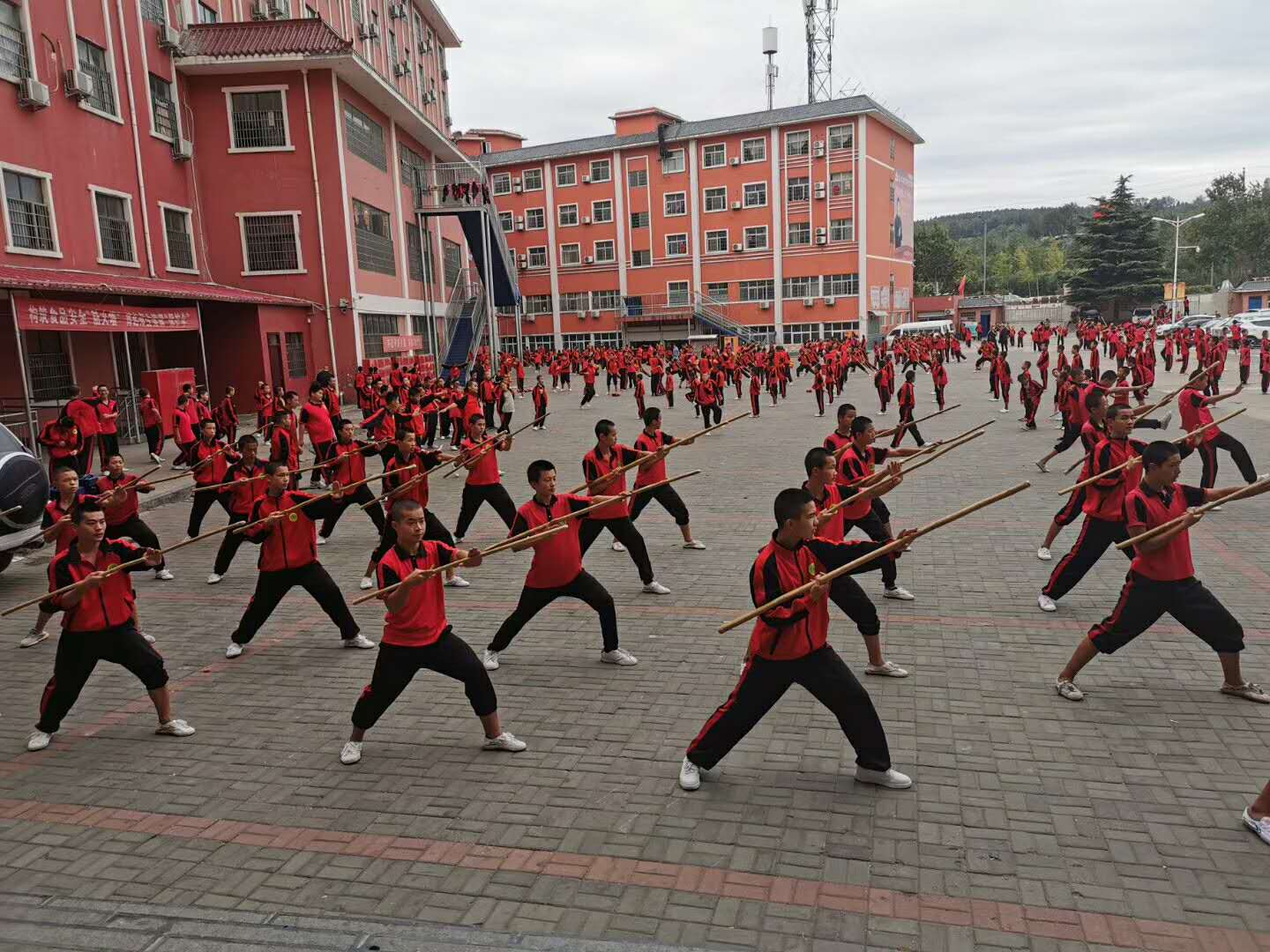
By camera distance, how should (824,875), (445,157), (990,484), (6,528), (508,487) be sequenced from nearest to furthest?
(824,875) → (6,528) → (990,484) → (508,487) → (445,157)

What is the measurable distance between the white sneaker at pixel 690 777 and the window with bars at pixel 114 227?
2119cm

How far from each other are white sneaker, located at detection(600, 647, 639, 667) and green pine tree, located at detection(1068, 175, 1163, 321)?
206 feet

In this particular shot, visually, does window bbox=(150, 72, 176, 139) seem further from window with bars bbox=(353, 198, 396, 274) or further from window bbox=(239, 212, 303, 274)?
window with bars bbox=(353, 198, 396, 274)

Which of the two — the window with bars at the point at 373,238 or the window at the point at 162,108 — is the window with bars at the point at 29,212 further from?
the window with bars at the point at 373,238

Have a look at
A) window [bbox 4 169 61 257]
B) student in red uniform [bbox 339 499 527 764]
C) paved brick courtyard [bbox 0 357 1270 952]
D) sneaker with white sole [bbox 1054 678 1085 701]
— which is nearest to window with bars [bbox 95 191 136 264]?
window [bbox 4 169 61 257]

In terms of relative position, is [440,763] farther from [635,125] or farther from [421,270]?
[635,125]

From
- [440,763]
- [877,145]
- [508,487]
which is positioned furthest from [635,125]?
[440,763]

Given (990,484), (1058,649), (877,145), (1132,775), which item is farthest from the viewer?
(877,145)

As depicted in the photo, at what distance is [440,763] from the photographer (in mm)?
5246

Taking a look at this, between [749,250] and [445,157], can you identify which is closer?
[445,157]

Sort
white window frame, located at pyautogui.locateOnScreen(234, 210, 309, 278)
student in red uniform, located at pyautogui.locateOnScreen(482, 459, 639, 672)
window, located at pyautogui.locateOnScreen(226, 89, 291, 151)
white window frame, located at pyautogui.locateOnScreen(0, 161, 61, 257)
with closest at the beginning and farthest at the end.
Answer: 1. student in red uniform, located at pyautogui.locateOnScreen(482, 459, 639, 672)
2. white window frame, located at pyautogui.locateOnScreen(0, 161, 61, 257)
3. window, located at pyautogui.locateOnScreen(226, 89, 291, 151)
4. white window frame, located at pyautogui.locateOnScreen(234, 210, 309, 278)

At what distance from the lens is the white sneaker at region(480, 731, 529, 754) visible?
209 inches

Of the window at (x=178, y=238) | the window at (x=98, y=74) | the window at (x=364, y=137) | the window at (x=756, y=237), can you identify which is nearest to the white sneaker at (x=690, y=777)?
the window at (x=98, y=74)

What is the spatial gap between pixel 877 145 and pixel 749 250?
9050 mm
